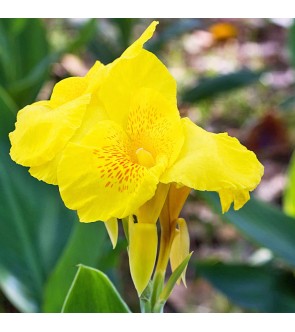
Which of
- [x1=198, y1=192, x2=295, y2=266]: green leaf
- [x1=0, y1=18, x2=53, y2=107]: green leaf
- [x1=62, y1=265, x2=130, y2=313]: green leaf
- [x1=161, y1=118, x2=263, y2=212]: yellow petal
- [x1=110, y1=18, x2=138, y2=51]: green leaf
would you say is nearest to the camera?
[x1=161, y1=118, x2=263, y2=212]: yellow petal

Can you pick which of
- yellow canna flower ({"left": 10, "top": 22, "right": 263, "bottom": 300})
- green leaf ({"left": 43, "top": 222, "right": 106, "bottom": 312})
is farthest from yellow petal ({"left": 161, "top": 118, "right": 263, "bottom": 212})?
green leaf ({"left": 43, "top": 222, "right": 106, "bottom": 312})

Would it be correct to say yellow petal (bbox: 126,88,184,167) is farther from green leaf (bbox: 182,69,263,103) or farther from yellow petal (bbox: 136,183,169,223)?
green leaf (bbox: 182,69,263,103)

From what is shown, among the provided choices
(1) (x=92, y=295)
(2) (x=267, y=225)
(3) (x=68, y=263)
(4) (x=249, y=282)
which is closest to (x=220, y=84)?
(4) (x=249, y=282)

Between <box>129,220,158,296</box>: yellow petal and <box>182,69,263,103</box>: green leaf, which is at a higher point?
<box>129,220,158,296</box>: yellow petal

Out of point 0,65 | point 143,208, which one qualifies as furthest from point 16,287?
point 0,65

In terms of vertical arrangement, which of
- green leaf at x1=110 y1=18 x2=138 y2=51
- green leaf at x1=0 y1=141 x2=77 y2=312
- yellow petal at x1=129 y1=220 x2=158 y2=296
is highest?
yellow petal at x1=129 y1=220 x2=158 y2=296

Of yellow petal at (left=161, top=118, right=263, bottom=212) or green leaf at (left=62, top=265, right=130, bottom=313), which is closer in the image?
yellow petal at (left=161, top=118, right=263, bottom=212)

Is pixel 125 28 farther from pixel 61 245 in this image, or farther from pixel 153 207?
pixel 153 207

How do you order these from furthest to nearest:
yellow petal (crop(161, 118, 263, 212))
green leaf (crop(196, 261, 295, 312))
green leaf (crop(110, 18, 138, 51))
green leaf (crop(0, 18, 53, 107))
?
green leaf (crop(110, 18, 138, 51)) → green leaf (crop(0, 18, 53, 107)) → green leaf (crop(196, 261, 295, 312)) → yellow petal (crop(161, 118, 263, 212))

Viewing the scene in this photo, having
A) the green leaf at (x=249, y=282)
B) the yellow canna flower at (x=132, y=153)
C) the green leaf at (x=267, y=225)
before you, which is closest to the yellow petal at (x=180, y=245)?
the yellow canna flower at (x=132, y=153)
